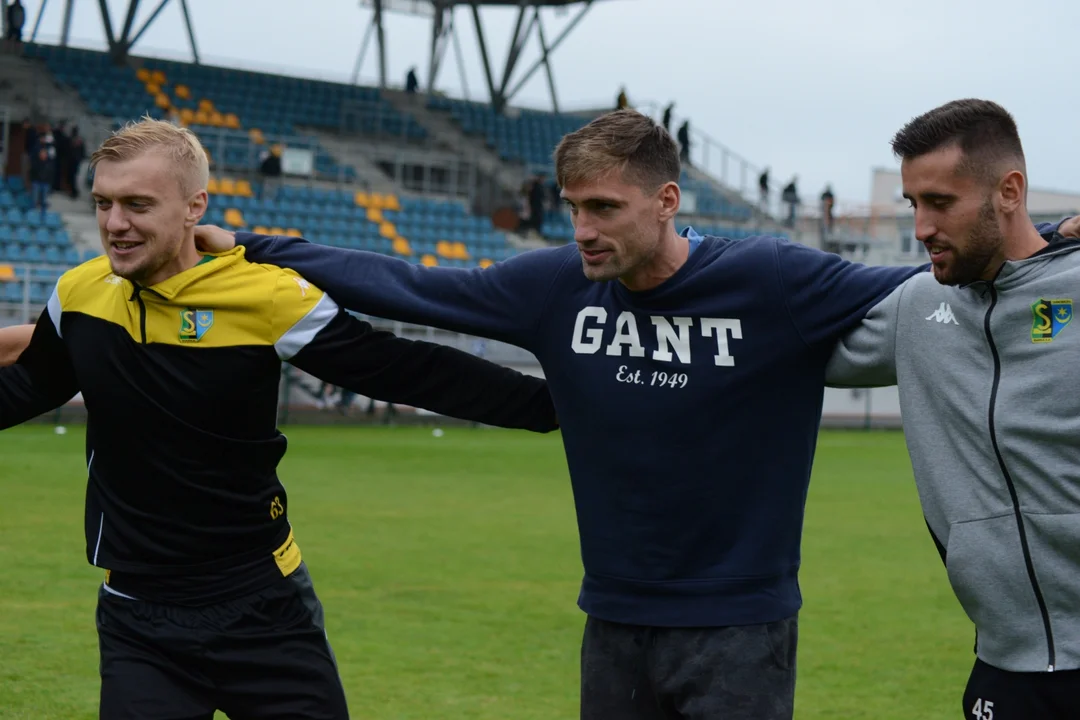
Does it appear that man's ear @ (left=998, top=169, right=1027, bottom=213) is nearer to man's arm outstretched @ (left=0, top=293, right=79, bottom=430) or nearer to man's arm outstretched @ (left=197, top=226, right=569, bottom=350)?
man's arm outstretched @ (left=197, top=226, right=569, bottom=350)

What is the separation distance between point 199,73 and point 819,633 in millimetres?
28874

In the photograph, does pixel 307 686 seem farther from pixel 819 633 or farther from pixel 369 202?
pixel 369 202

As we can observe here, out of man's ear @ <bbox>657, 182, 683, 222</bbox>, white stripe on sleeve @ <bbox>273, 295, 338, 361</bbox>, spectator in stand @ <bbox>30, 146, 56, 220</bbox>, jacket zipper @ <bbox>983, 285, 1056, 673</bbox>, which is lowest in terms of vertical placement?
jacket zipper @ <bbox>983, 285, 1056, 673</bbox>

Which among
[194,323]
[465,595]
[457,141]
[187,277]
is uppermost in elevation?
[457,141]

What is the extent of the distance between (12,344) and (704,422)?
84.6 inches

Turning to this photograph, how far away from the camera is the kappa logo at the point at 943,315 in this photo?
3.50 metres

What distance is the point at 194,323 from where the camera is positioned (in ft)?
12.8

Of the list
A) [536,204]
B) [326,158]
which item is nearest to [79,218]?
[326,158]

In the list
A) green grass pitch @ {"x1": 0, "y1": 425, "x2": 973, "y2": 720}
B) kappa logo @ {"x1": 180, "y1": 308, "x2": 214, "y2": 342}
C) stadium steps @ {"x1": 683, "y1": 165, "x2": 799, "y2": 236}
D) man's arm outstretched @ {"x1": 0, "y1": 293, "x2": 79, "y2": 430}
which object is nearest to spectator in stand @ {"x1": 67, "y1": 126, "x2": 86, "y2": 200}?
green grass pitch @ {"x1": 0, "y1": 425, "x2": 973, "y2": 720}

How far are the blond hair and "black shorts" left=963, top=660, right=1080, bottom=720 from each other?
8.07ft

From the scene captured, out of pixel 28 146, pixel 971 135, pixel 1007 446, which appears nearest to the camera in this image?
pixel 1007 446

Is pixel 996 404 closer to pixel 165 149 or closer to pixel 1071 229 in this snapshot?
Result: pixel 1071 229

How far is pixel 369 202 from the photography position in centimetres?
3189

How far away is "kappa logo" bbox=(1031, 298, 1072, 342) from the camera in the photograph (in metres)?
3.33
